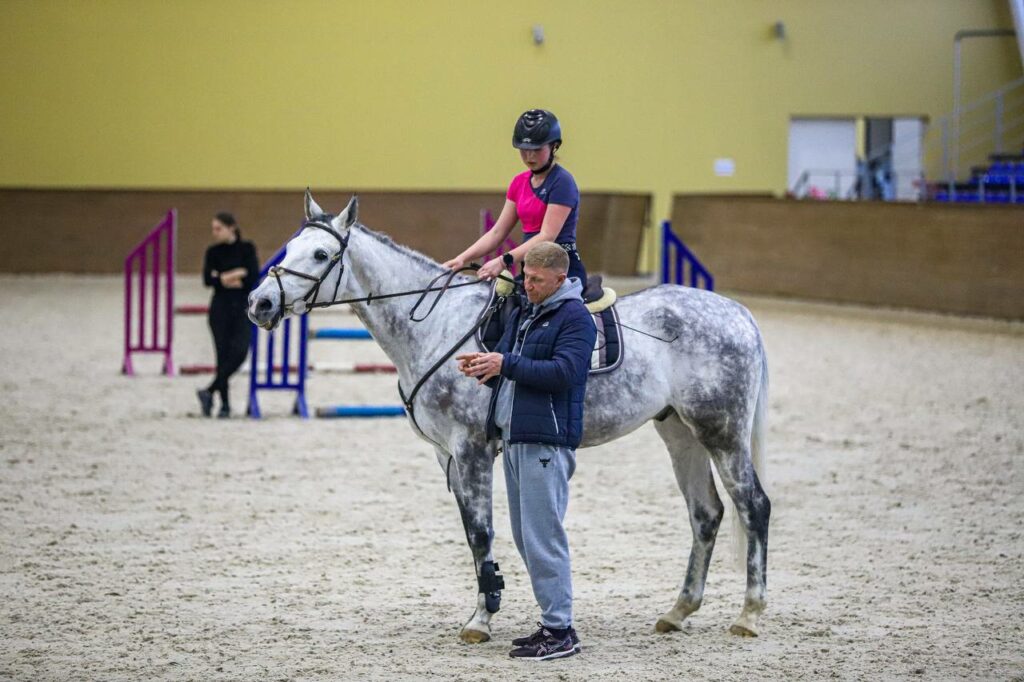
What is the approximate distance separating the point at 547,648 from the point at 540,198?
1626 millimetres

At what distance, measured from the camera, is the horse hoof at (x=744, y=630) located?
489cm

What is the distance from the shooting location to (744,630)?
491cm

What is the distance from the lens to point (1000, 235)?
14.3 metres

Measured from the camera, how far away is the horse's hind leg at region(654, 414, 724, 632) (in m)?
5.02

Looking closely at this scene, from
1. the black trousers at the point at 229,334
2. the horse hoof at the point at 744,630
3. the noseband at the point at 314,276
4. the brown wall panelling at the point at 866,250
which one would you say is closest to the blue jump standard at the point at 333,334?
the black trousers at the point at 229,334

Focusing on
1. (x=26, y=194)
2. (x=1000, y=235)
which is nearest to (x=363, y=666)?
(x=1000, y=235)

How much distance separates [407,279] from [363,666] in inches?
58.5

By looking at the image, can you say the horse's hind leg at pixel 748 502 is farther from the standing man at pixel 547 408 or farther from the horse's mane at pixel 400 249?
the horse's mane at pixel 400 249

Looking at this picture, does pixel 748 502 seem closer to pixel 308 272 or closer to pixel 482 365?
pixel 482 365

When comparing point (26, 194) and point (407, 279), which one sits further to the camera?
point (26, 194)

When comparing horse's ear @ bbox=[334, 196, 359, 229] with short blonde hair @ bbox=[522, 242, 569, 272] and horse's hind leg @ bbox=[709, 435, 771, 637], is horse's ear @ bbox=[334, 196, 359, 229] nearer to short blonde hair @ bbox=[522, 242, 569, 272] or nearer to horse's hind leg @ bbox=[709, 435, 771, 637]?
short blonde hair @ bbox=[522, 242, 569, 272]

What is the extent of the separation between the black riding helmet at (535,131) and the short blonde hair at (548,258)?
485 millimetres

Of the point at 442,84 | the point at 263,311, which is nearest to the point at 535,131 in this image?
the point at 263,311

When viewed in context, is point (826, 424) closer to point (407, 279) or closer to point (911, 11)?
point (407, 279)
